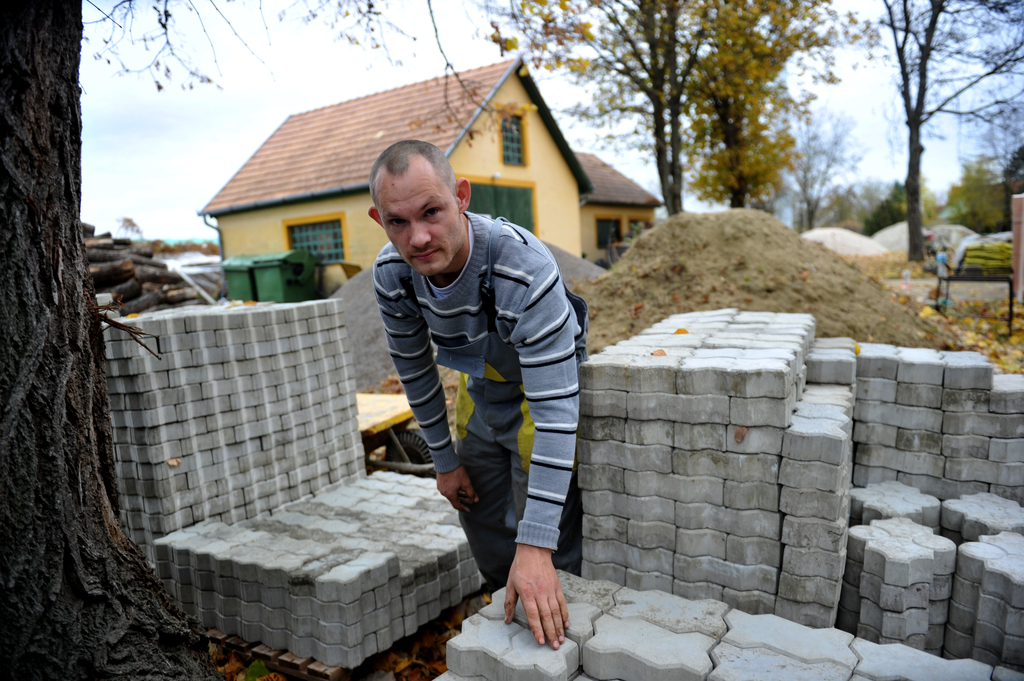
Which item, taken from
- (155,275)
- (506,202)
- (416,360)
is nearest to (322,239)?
(155,275)

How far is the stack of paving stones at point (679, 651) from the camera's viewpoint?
194 centimetres

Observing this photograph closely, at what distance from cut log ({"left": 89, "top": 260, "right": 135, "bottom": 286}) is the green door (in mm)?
7324

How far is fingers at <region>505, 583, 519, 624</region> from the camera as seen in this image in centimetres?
222

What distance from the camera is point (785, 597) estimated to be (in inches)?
90.6

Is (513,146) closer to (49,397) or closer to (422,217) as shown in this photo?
(422,217)

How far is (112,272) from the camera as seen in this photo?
11680 mm

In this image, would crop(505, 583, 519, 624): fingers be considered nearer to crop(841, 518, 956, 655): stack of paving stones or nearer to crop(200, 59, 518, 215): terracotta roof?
crop(841, 518, 956, 655): stack of paving stones

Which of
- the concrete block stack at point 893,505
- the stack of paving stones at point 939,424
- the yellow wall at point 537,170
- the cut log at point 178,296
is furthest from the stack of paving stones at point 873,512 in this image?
the cut log at point 178,296

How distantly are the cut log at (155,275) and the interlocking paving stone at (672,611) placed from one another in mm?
13114

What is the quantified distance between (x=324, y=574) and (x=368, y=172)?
13.9 m

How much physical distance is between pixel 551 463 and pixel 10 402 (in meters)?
1.75

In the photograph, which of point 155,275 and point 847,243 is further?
point 847,243

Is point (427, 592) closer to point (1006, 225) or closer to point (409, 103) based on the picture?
point (409, 103)

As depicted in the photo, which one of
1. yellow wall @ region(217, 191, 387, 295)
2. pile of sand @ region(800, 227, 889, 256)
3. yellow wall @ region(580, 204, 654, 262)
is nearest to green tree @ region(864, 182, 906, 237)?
pile of sand @ region(800, 227, 889, 256)
